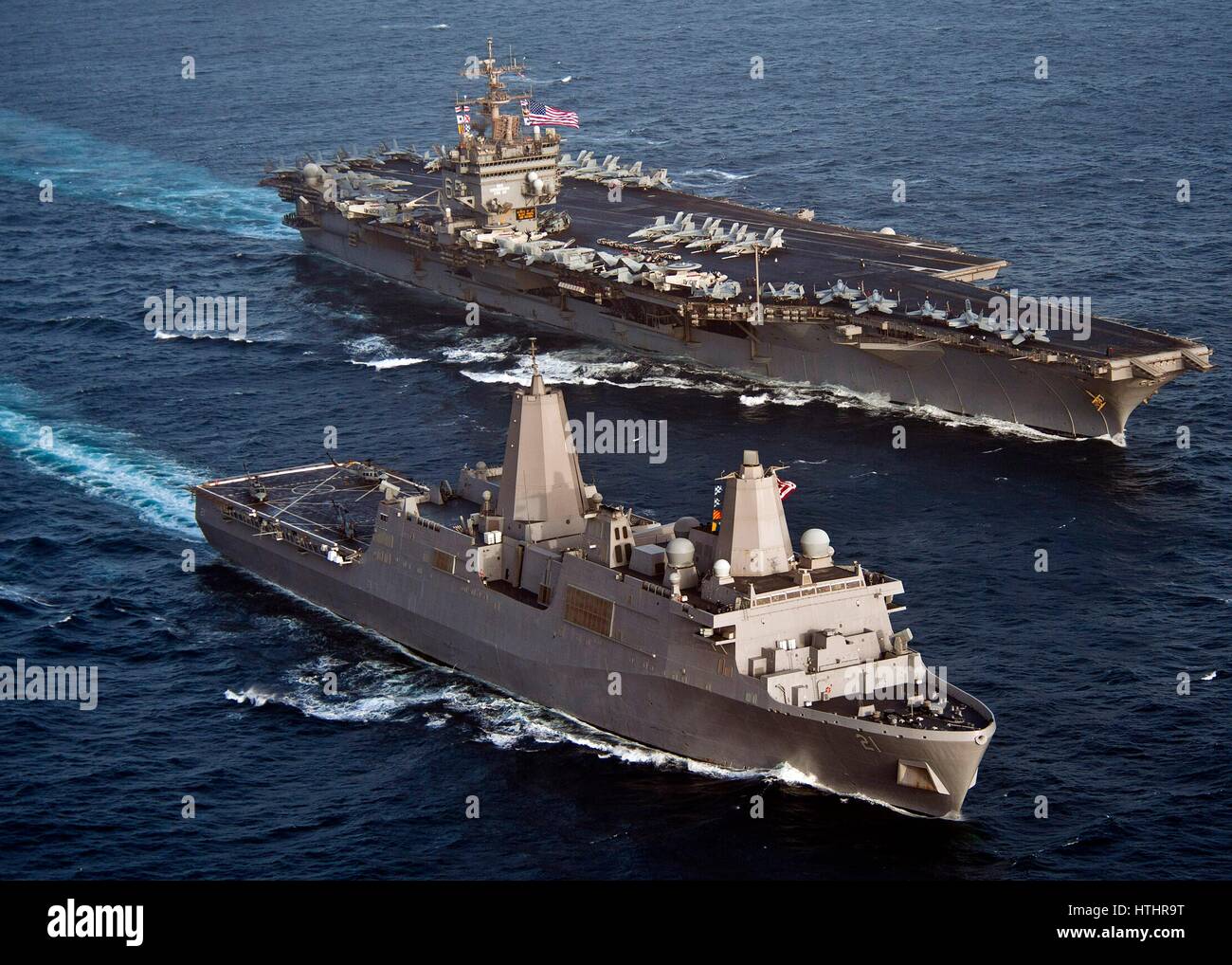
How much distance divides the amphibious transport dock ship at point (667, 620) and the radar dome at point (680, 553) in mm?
45

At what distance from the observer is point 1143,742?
148 feet

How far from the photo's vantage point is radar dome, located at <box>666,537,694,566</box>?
44.5 metres

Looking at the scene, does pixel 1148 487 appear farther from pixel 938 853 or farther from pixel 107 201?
pixel 107 201

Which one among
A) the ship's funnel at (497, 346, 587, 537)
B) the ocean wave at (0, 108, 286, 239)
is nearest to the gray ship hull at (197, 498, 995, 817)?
the ship's funnel at (497, 346, 587, 537)

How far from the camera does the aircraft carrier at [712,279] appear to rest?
224ft

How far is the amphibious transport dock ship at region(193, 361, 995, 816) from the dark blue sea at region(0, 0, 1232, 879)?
944mm

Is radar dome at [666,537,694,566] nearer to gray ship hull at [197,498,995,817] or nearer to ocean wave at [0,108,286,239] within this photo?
gray ship hull at [197,498,995,817]

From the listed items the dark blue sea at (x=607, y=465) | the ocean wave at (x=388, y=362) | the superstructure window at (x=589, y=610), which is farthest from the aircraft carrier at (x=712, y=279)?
the superstructure window at (x=589, y=610)

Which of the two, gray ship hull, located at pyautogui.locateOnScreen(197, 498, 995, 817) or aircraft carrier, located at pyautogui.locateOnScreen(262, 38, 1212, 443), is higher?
aircraft carrier, located at pyautogui.locateOnScreen(262, 38, 1212, 443)

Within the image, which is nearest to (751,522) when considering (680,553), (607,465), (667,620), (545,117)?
(680,553)

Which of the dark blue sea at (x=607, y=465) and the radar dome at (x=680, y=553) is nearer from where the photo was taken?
the dark blue sea at (x=607, y=465)

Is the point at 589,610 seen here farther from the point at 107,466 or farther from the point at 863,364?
the point at 863,364

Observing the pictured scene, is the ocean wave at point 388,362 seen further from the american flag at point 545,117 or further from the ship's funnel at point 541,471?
the ship's funnel at point 541,471
